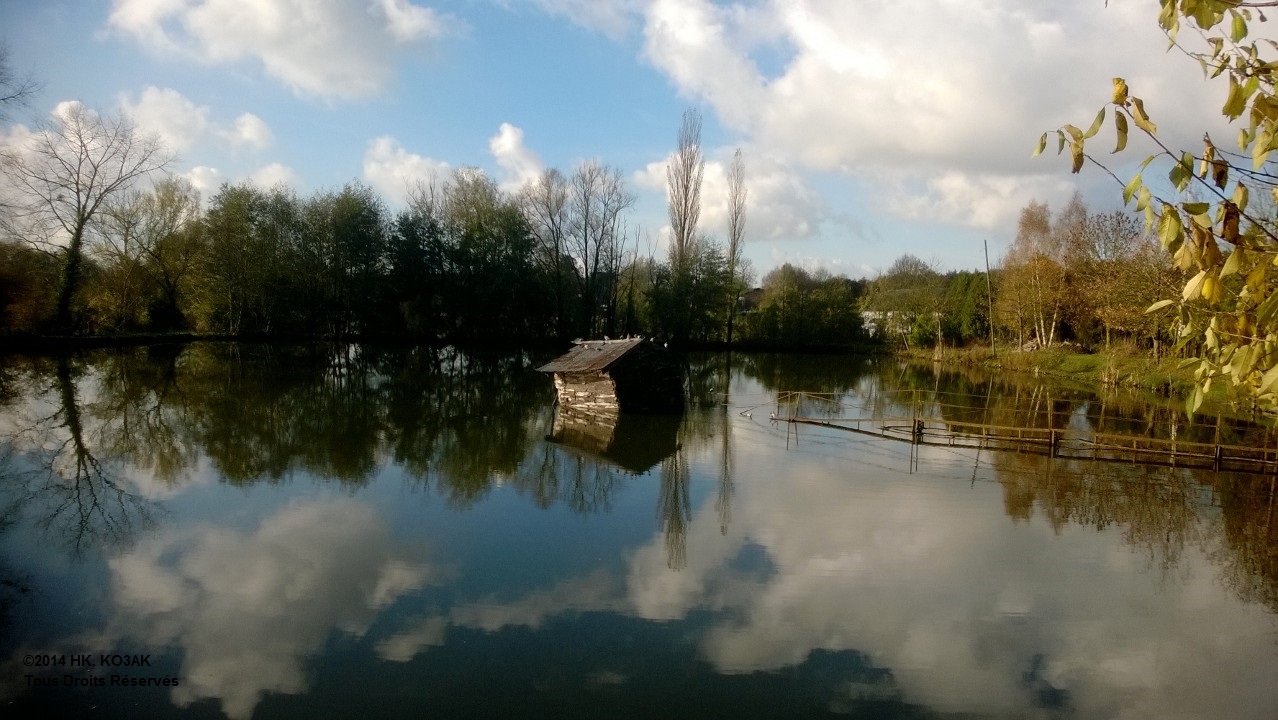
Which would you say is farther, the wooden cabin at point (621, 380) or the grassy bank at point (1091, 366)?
the grassy bank at point (1091, 366)

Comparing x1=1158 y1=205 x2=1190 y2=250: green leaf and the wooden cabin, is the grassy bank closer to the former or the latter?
the wooden cabin

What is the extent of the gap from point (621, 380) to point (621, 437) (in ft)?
7.23

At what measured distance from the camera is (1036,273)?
29203 mm

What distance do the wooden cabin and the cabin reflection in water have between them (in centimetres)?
26

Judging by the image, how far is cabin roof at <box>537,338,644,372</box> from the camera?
15.2m

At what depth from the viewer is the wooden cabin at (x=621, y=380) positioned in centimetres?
1533

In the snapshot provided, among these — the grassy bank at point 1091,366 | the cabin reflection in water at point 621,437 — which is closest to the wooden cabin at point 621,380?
the cabin reflection in water at point 621,437

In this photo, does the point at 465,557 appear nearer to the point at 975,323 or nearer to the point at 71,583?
the point at 71,583

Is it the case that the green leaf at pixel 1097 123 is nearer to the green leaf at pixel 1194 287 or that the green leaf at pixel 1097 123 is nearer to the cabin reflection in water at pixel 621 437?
the green leaf at pixel 1194 287

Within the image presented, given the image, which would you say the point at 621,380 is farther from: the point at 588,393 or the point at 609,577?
the point at 609,577

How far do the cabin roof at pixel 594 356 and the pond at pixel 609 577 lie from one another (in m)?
2.20

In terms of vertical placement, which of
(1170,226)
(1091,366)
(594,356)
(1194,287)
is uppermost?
(1170,226)

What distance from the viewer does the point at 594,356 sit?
635 inches

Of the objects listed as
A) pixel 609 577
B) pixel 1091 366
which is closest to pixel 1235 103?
pixel 609 577
